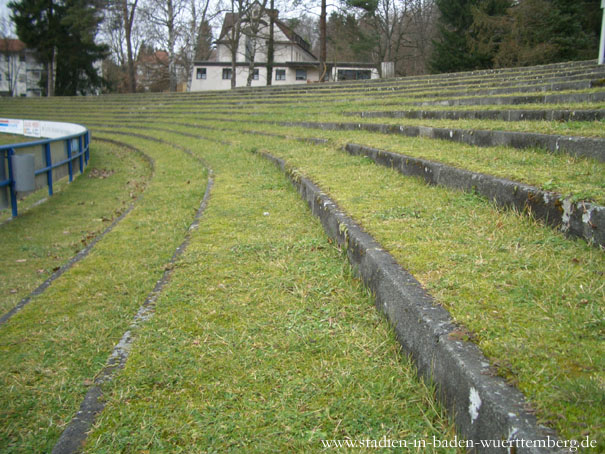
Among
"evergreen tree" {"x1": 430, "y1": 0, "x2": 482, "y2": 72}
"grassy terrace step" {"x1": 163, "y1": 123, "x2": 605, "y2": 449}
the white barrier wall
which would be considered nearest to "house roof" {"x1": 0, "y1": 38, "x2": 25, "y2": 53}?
the white barrier wall

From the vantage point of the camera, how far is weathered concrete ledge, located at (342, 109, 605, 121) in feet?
17.6

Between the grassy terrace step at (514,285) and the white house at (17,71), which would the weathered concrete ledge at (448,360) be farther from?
the white house at (17,71)

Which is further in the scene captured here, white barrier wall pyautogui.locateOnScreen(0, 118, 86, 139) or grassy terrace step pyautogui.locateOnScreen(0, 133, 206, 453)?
white barrier wall pyautogui.locateOnScreen(0, 118, 86, 139)

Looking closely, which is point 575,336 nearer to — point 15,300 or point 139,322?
point 139,322

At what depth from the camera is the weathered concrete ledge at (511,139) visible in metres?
3.95

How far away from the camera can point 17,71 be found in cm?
6438

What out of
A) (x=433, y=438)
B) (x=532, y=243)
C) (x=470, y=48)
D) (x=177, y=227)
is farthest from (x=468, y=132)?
(x=470, y=48)

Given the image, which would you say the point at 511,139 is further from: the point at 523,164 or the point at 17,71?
the point at 17,71

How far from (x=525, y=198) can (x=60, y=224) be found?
680 centimetres

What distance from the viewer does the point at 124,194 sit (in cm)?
930

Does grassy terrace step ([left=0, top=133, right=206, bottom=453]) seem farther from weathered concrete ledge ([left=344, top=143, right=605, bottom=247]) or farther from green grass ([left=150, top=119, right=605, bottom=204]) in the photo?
green grass ([left=150, top=119, right=605, bottom=204])

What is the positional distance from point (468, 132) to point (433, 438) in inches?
194

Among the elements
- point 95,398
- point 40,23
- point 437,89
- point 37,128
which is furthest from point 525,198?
point 40,23

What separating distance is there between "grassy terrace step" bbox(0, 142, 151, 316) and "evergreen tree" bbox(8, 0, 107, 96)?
31.9 metres
